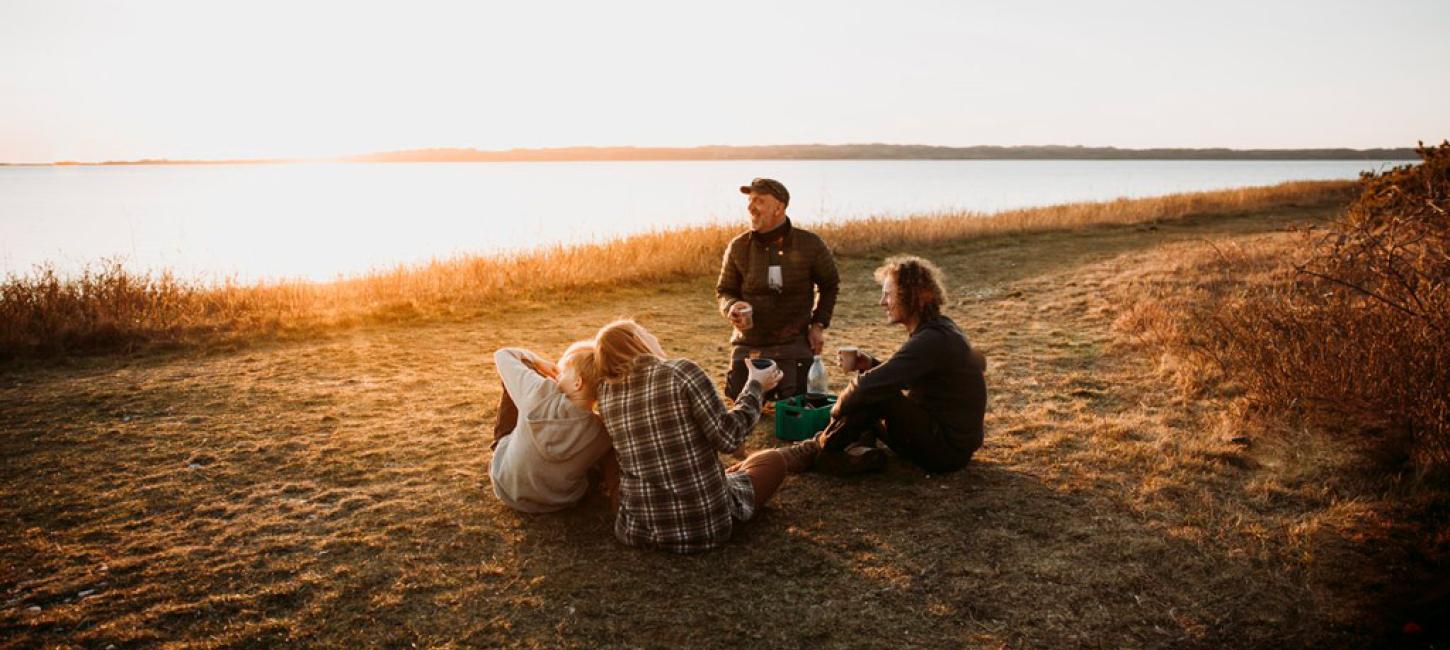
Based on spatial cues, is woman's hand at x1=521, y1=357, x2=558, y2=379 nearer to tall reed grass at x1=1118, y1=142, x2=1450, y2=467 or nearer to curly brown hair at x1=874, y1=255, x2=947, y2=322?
curly brown hair at x1=874, y1=255, x2=947, y2=322

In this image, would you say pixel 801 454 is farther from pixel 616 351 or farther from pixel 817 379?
pixel 616 351

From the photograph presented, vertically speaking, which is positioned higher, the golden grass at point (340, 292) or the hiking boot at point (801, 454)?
the golden grass at point (340, 292)

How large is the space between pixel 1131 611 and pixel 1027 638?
1.74 feet

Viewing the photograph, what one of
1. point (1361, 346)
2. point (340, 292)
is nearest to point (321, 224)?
point (340, 292)

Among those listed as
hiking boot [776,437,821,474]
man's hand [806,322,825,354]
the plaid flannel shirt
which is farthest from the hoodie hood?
man's hand [806,322,825,354]

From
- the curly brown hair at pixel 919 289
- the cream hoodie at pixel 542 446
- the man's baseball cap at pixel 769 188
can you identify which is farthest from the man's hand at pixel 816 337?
the cream hoodie at pixel 542 446

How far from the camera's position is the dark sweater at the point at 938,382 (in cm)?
433

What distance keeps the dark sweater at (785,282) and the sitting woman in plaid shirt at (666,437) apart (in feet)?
6.85

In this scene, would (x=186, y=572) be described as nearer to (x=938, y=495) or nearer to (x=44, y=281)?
(x=938, y=495)

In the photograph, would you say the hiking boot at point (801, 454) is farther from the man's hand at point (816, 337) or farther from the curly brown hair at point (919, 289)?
the man's hand at point (816, 337)

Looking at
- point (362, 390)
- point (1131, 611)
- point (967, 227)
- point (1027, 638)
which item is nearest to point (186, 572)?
point (362, 390)

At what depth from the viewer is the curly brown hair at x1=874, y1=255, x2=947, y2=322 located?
4426 mm

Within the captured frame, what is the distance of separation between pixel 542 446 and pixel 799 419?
1960mm

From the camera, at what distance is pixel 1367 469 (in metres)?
4.55
